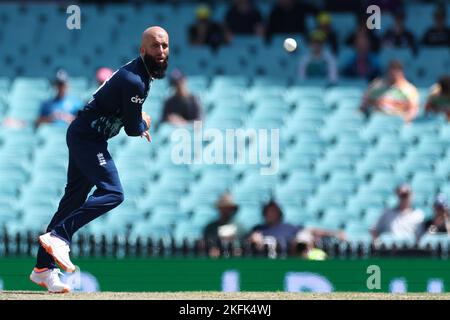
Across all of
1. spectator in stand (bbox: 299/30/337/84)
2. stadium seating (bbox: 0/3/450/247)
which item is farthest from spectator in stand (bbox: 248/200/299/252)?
spectator in stand (bbox: 299/30/337/84)

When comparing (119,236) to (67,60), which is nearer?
(119,236)

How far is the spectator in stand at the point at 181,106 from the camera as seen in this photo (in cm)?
1698

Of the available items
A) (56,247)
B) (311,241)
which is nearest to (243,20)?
(311,241)

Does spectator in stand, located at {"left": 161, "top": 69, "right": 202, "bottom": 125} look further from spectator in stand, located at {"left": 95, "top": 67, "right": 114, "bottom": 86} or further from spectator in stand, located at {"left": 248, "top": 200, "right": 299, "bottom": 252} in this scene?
spectator in stand, located at {"left": 248, "top": 200, "right": 299, "bottom": 252}

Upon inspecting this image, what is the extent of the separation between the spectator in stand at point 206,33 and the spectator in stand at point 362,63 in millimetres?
1900

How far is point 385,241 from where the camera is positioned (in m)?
14.7

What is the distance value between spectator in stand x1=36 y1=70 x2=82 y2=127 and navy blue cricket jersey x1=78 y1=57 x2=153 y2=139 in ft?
21.8

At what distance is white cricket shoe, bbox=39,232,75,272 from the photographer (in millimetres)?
10461

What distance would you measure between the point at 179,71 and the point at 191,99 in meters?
Answer: 1.00

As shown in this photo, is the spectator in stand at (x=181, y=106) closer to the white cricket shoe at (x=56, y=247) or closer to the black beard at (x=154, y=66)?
the black beard at (x=154, y=66)
